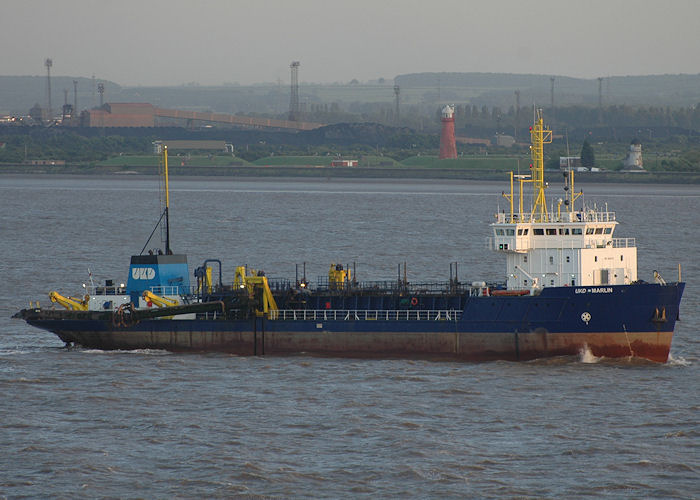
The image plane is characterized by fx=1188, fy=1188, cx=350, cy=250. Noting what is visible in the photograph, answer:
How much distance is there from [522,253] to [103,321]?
1657 cm

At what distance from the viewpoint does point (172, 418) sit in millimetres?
35156

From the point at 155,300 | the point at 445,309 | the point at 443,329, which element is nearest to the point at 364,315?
the point at 445,309

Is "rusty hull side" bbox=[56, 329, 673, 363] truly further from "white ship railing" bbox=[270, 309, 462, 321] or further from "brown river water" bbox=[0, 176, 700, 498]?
"white ship railing" bbox=[270, 309, 462, 321]

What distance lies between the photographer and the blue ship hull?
138 ft

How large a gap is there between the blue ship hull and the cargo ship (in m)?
0.04

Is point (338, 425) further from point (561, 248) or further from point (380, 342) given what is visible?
point (561, 248)

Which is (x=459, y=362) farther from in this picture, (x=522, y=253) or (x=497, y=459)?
(x=497, y=459)

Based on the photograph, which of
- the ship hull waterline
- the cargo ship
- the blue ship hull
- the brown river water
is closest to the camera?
the brown river water

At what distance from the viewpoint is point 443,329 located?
144ft

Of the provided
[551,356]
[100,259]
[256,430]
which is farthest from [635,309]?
[100,259]

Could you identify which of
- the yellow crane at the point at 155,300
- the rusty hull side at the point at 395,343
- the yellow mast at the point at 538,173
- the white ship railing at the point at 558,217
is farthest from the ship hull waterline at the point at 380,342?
the yellow mast at the point at 538,173

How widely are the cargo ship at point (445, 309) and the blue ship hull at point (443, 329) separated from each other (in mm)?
38

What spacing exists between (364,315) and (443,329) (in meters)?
4.02

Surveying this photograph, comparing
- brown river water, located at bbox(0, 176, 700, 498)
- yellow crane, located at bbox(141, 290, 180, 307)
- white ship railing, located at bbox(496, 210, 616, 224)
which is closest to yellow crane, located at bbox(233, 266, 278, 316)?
brown river water, located at bbox(0, 176, 700, 498)
